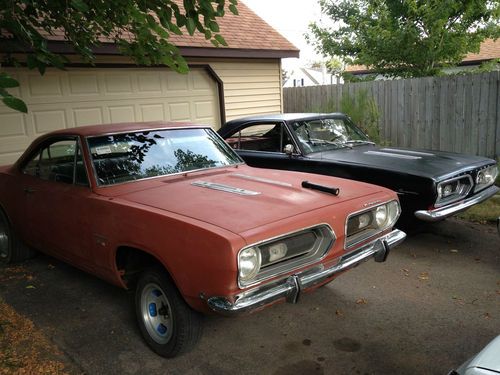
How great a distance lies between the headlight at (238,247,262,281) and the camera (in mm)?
2672

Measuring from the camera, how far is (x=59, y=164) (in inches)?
170

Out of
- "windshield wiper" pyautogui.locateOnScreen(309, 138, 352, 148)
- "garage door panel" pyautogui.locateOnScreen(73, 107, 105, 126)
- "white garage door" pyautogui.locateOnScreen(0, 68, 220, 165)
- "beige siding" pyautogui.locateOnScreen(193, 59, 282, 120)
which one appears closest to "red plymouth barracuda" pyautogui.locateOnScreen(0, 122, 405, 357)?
"windshield wiper" pyautogui.locateOnScreen(309, 138, 352, 148)

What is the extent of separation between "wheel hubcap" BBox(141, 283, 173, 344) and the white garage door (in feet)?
17.5

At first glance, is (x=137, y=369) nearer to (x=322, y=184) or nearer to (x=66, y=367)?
(x=66, y=367)

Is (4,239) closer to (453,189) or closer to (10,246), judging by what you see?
(10,246)

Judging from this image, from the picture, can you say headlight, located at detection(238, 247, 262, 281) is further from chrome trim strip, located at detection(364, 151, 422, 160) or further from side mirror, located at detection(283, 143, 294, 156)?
chrome trim strip, located at detection(364, 151, 422, 160)

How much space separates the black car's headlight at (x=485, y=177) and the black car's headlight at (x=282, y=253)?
10.0ft

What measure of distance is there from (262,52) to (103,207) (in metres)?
7.85

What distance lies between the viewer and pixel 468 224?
6.16 metres

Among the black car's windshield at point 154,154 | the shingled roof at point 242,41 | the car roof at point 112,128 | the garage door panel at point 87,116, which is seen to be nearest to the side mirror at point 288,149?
the black car's windshield at point 154,154

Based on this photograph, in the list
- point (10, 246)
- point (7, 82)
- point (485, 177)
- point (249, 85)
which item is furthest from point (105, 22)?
point (249, 85)

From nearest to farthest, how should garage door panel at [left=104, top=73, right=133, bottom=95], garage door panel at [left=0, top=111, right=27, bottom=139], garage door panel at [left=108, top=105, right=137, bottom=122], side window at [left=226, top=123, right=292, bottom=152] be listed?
side window at [left=226, top=123, right=292, bottom=152] < garage door panel at [left=0, top=111, right=27, bottom=139] < garage door panel at [left=104, top=73, right=133, bottom=95] < garage door panel at [left=108, top=105, right=137, bottom=122]

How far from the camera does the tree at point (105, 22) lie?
13.0 feet

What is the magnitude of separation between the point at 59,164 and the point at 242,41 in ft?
22.8
